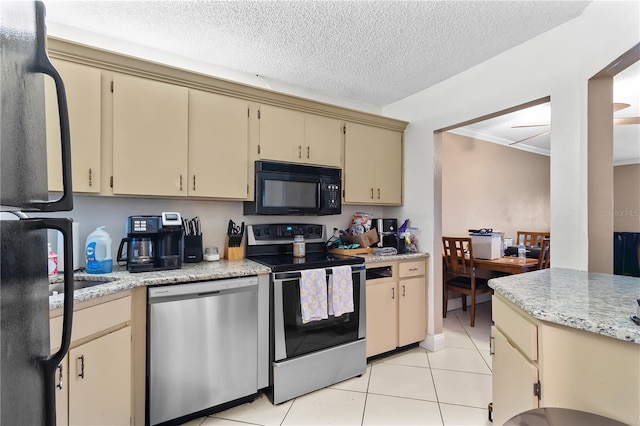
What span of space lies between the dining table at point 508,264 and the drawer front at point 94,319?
11.4ft

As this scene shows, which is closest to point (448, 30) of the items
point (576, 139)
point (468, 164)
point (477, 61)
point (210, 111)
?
point (477, 61)

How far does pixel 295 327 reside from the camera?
2.10 meters

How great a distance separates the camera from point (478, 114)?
252 cm

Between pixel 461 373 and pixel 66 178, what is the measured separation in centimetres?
279

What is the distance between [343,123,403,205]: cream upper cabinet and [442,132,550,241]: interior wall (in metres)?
1.31

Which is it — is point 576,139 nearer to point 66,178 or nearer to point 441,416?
point 441,416

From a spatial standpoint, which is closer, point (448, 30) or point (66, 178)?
point (66, 178)

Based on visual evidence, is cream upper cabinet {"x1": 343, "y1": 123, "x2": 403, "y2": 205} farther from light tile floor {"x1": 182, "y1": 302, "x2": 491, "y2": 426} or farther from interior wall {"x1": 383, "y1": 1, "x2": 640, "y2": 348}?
light tile floor {"x1": 182, "y1": 302, "x2": 491, "y2": 426}

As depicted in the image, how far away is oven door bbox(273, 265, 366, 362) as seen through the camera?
204 centimetres

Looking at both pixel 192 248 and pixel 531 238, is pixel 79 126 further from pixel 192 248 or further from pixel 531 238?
pixel 531 238

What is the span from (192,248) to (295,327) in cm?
93

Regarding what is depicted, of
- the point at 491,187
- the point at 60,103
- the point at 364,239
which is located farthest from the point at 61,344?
the point at 491,187

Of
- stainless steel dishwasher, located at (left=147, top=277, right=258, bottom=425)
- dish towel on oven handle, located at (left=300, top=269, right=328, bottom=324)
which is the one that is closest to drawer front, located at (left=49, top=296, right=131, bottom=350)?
stainless steel dishwasher, located at (left=147, top=277, right=258, bottom=425)

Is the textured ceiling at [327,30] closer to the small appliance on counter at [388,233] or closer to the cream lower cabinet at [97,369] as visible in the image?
the small appliance on counter at [388,233]
